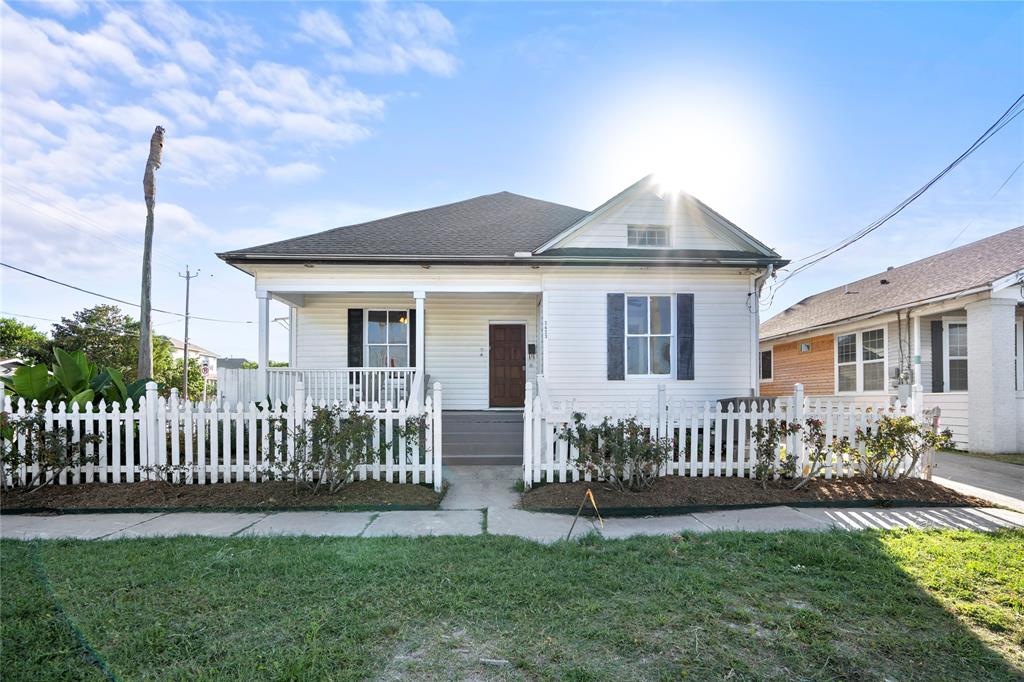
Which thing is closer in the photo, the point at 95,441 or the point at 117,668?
the point at 117,668

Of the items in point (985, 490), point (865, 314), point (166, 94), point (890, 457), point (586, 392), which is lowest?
point (985, 490)

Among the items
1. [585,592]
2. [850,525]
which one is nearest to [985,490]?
[850,525]

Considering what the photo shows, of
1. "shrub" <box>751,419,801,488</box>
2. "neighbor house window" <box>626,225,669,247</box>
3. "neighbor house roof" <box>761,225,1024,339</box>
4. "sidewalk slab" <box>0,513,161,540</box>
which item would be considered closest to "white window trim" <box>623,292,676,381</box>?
"neighbor house window" <box>626,225,669,247</box>

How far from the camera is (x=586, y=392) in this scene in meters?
10.6

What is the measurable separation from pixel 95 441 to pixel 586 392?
308 inches

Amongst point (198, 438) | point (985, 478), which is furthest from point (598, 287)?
point (198, 438)

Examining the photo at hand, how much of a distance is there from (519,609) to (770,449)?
190 inches

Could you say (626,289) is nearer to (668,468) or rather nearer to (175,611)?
(668,468)

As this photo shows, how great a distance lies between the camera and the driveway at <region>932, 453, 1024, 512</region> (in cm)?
686

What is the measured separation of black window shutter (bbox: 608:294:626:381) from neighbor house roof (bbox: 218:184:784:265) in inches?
38.0

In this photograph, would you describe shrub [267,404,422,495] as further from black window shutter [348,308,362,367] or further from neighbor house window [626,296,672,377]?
black window shutter [348,308,362,367]

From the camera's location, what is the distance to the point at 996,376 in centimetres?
1078

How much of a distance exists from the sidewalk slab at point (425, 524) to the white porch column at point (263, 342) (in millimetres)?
5398

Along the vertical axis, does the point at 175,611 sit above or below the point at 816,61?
below
